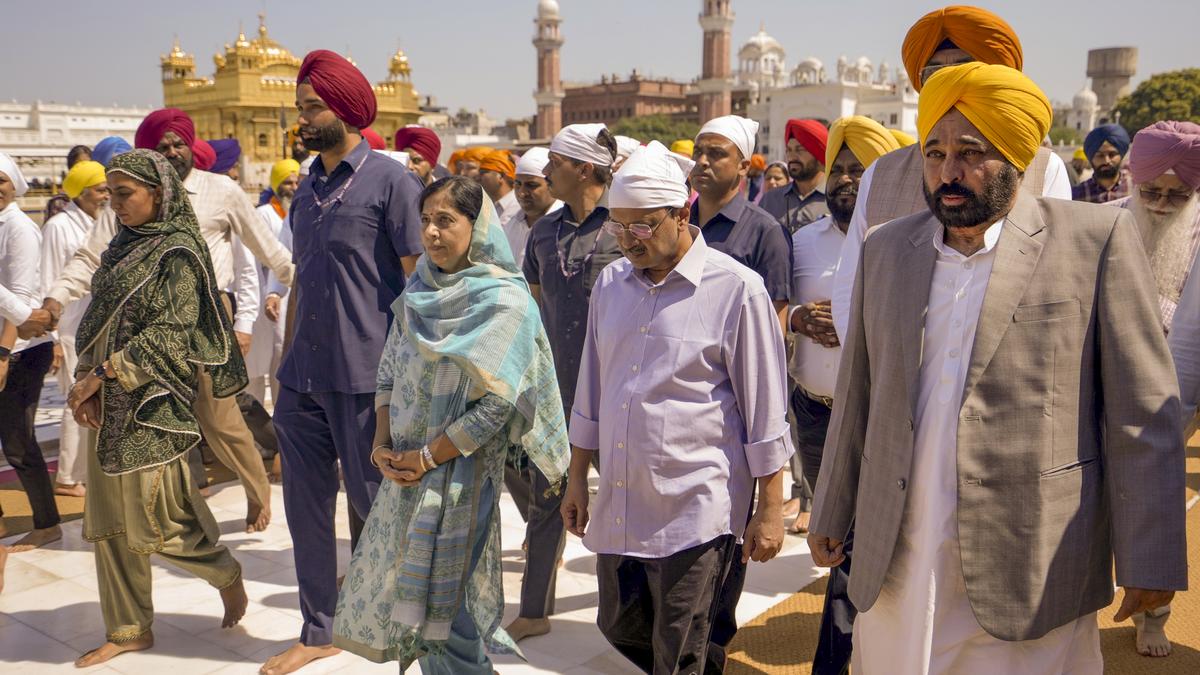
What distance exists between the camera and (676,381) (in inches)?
110

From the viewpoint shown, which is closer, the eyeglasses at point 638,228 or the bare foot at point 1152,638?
the eyeglasses at point 638,228

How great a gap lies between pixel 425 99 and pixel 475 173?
339 ft

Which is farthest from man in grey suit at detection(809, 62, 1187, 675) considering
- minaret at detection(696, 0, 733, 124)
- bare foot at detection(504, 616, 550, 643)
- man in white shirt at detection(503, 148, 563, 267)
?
minaret at detection(696, 0, 733, 124)

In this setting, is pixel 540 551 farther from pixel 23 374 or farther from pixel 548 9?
pixel 548 9

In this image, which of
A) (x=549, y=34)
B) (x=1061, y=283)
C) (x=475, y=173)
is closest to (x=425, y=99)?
(x=549, y=34)

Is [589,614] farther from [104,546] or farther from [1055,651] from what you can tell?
[1055,651]

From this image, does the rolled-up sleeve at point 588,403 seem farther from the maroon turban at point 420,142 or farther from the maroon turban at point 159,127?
the maroon turban at point 420,142

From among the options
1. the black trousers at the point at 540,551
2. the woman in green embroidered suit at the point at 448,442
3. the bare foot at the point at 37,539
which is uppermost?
the woman in green embroidered suit at the point at 448,442

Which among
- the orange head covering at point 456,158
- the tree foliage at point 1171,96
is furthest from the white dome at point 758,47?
the orange head covering at point 456,158

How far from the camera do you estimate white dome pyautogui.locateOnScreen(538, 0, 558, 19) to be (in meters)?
86.7

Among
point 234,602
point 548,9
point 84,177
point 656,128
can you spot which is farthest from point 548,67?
point 234,602

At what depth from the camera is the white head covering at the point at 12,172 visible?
17.1ft

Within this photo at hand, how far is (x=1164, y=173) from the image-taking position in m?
3.76

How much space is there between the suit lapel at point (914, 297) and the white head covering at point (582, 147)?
7.09ft
